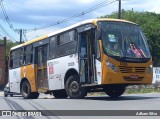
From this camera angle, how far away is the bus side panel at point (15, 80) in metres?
23.0

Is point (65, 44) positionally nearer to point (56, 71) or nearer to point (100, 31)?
point (56, 71)

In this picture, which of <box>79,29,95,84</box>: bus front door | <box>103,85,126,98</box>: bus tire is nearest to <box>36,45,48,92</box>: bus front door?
<box>103,85,126,98</box>: bus tire

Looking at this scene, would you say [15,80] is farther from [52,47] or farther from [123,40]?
[123,40]

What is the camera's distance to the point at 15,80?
2353cm

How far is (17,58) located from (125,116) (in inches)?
549

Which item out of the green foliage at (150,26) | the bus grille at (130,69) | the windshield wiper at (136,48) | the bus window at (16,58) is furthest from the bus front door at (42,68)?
the green foliage at (150,26)

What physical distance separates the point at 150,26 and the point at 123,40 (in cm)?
3909

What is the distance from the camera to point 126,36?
51.8 ft

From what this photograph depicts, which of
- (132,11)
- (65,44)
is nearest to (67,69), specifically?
(65,44)

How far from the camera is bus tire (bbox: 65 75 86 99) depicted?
16391mm

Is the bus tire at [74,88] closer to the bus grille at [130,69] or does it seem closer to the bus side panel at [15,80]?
the bus grille at [130,69]

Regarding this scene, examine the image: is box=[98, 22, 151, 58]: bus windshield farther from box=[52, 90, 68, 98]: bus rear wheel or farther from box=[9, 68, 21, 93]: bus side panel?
box=[9, 68, 21, 93]: bus side panel

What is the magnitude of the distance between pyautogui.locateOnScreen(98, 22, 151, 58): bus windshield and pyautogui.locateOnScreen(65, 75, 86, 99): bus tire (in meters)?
2.13

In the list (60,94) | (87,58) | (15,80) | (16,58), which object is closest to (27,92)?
(15,80)
